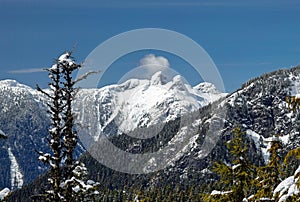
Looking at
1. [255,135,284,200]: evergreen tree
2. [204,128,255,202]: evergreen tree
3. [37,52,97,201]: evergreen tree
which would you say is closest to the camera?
[37,52,97,201]: evergreen tree

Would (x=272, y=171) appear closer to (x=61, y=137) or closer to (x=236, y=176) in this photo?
(x=236, y=176)

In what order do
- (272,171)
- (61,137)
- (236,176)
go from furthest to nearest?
(236,176)
(272,171)
(61,137)

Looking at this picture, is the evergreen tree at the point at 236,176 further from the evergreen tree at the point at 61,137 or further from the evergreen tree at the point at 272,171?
the evergreen tree at the point at 61,137

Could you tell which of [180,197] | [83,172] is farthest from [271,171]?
[180,197]

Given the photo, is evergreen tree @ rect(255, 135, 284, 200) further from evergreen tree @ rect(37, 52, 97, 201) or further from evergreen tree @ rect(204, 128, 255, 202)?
evergreen tree @ rect(37, 52, 97, 201)

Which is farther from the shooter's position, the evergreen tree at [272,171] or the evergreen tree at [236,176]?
the evergreen tree at [236,176]

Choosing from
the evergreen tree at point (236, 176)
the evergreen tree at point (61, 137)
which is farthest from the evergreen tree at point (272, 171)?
the evergreen tree at point (61, 137)

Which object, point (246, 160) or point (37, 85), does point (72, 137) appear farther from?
point (246, 160)

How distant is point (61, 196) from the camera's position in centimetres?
1939

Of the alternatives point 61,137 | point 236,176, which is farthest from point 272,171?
point 61,137

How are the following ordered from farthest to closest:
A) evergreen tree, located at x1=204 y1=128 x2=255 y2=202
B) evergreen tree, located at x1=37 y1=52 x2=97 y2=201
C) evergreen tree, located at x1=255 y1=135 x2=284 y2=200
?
evergreen tree, located at x1=204 y1=128 x2=255 y2=202 < evergreen tree, located at x1=255 y1=135 x2=284 y2=200 < evergreen tree, located at x1=37 y1=52 x2=97 y2=201

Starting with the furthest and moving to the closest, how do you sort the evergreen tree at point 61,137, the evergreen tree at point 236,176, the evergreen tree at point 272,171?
the evergreen tree at point 236,176, the evergreen tree at point 272,171, the evergreen tree at point 61,137

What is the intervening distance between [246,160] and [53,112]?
12.1 m

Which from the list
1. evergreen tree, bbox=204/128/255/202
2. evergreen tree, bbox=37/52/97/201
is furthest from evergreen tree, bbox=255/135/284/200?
evergreen tree, bbox=37/52/97/201
